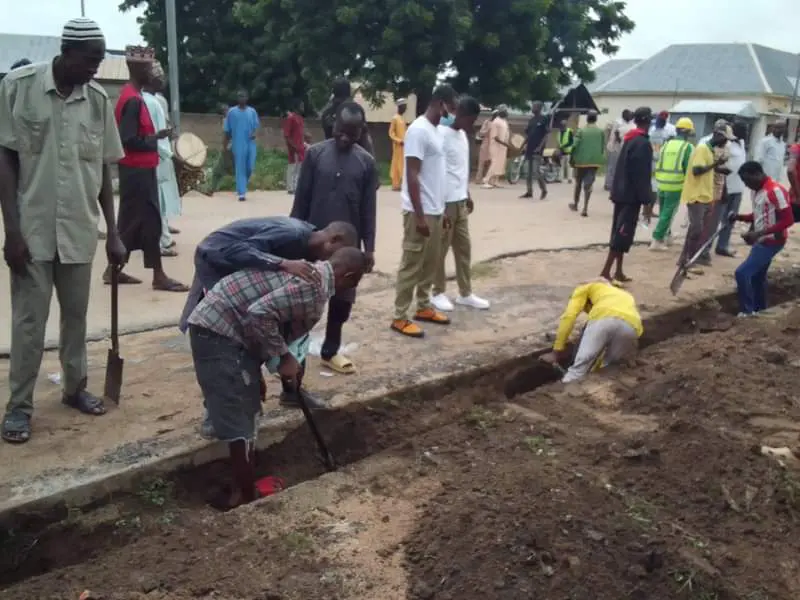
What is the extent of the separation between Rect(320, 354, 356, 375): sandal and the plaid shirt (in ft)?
4.99

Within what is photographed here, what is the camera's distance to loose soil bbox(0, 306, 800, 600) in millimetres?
2906

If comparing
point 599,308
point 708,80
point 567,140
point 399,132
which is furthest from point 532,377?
point 708,80

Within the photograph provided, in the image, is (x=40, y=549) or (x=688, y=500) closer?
(x=40, y=549)

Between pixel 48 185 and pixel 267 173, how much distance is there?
497 inches

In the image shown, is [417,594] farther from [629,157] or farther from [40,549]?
[629,157]

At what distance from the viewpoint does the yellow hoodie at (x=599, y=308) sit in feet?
17.1

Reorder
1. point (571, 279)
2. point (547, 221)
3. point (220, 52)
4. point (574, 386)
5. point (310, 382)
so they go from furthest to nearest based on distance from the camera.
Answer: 1. point (220, 52)
2. point (547, 221)
3. point (571, 279)
4. point (574, 386)
5. point (310, 382)

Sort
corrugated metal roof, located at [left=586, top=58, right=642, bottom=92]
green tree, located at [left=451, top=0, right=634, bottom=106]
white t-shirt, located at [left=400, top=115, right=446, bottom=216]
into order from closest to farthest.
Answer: white t-shirt, located at [left=400, top=115, right=446, bottom=216], green tree, located at [left=451, top=0, right=634, bottom=106], corrugated metal roof, located at [left=586, top=58, right=642, bottom=92]

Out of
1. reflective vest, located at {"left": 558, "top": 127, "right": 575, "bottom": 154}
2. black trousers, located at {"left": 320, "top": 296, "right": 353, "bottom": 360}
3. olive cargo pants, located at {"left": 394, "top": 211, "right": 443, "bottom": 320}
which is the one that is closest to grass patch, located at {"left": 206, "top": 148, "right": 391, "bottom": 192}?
reflective vest, located at {"left": 558, "top": 127, "right": 575, "bottom": 154}

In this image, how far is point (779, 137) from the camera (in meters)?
10.6

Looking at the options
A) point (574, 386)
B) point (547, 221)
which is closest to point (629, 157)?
point (574, 386)

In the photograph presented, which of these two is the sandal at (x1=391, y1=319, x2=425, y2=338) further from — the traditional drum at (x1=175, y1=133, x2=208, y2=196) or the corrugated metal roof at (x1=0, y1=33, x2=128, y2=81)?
the corrugated metal roof at (x1=0, y1=33, x2=128, y2=81)

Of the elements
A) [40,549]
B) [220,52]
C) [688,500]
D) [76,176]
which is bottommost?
[40,549]

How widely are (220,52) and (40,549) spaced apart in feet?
71.3
